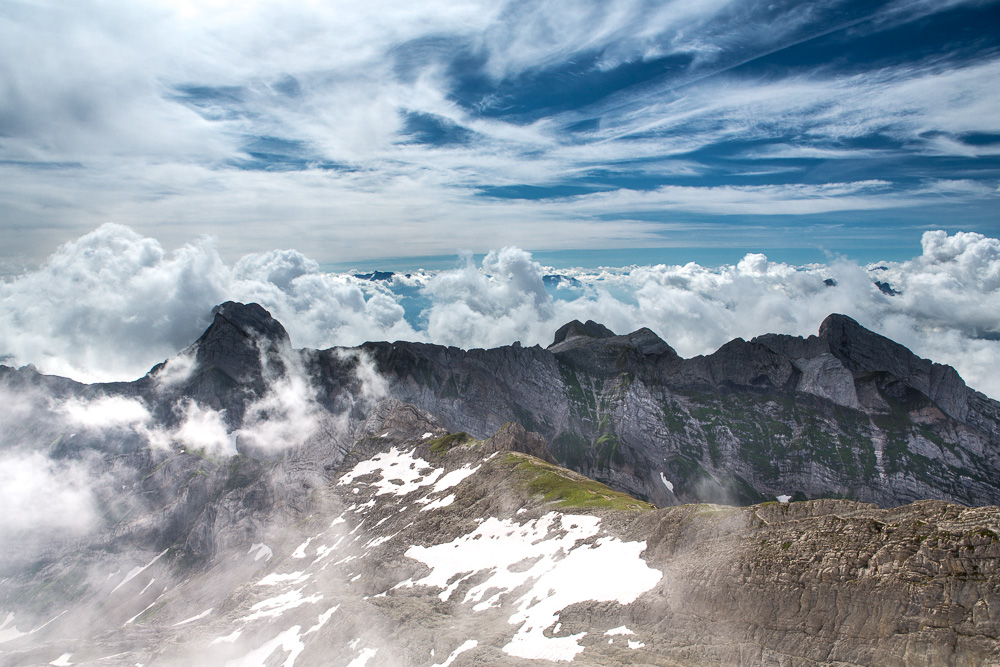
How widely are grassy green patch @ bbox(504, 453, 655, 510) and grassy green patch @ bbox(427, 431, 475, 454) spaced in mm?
31312

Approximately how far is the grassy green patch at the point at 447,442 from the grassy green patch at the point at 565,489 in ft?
103

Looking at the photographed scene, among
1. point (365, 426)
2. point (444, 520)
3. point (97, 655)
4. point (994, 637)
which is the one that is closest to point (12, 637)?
point (97, 655)

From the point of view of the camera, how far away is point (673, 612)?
134ft

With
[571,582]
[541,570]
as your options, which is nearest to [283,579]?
[541,570]

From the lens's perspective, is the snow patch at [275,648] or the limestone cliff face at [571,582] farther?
the snow patch at [275,648]

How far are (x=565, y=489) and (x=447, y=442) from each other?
58.4m

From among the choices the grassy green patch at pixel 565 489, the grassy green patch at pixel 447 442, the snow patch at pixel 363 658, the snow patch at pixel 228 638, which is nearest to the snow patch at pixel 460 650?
the snow patch at pixel 363 658

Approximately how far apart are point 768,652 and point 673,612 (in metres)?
8.22

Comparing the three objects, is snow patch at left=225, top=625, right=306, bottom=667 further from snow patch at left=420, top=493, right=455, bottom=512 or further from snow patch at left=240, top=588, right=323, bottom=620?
snow patch at left=420, top=493, right=455, bottom=512

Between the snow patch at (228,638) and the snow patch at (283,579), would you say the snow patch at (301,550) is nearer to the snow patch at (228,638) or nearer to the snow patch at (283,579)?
the snow patch at (283,579)

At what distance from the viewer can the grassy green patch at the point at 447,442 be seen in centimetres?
13038

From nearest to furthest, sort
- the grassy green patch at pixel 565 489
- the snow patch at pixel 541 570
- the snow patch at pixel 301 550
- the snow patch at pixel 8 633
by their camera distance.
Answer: the snow patch at pixel 541 570 → the grassy green patch at pixel 565 489 → the snow patch at pixel 301 550 → the snow patch at pixel 8 633

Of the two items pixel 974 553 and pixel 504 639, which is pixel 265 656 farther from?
pixel 974 553

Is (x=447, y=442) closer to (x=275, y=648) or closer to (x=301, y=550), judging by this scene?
(x=301, y=550)
